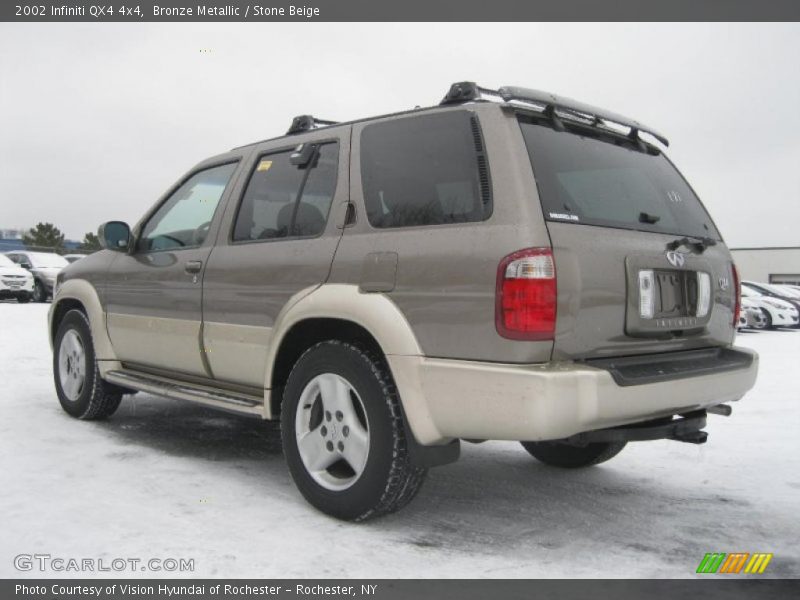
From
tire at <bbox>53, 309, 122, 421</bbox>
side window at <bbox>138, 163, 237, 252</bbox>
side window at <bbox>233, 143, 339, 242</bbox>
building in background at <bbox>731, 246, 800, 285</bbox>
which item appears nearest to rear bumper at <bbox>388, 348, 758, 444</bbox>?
side window at <bbox>233, 143, 339, 242</bbox>

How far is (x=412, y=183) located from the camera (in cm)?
348

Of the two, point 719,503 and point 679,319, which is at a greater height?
point 679,319

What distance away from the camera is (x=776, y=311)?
1933 cm

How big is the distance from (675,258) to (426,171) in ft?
3.90

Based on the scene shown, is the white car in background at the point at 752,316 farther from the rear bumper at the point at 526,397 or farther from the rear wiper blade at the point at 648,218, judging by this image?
the rear bumper at the point at 526,397

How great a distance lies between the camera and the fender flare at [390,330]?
3170 millimetres

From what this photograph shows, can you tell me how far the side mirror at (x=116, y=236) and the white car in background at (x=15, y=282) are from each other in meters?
17.9

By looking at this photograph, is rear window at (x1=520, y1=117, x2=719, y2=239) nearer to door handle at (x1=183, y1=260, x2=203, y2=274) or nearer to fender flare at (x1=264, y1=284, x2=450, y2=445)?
fender flare at (x1=264, y1=284, x2=450, y2=445)

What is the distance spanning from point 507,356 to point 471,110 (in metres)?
1.11

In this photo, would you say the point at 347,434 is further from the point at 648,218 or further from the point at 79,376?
the point at 79,376

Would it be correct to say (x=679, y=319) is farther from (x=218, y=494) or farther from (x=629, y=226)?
(x=218, y=494)

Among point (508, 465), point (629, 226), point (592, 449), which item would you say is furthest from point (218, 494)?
point (629, 226)

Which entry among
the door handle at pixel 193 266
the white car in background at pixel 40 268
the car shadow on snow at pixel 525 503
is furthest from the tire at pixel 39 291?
the door handle at pixel 193 266

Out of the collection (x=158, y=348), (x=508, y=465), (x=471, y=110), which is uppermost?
(x=471, y=110)
